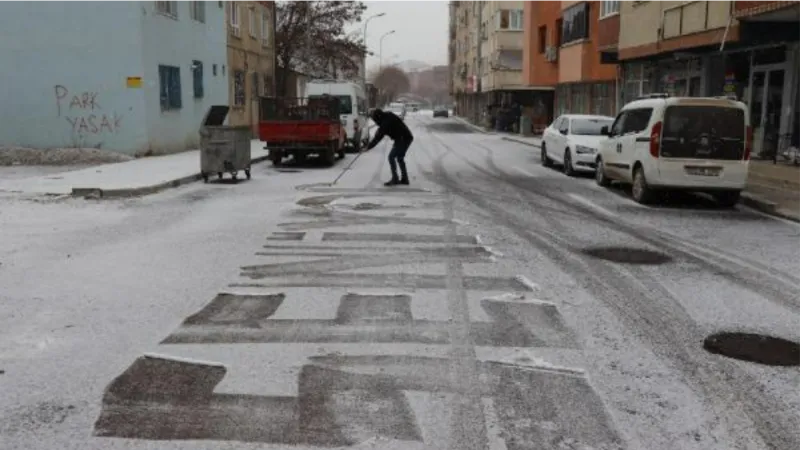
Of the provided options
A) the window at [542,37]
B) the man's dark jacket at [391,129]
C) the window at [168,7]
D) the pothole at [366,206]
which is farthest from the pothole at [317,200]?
the window at [542,37]

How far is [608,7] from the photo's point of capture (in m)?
28.0

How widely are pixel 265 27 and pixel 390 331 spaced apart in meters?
35.6

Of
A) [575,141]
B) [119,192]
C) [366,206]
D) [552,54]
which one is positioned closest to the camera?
[366,206]

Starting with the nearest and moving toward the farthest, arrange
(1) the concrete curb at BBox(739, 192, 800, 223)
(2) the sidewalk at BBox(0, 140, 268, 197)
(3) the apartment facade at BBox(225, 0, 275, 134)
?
(1) the concrete curb at BBox(739, 192, 800, 223) < (2) the sidewalk at BBox(0, 140, 268, 197) < (3) the apartment facade at BBox(225, 0, 275, 134)

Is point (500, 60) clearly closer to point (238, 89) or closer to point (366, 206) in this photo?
point (238, 89)

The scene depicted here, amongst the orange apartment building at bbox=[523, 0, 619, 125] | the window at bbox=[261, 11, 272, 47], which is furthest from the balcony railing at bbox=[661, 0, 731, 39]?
the window at bbox=[261, 11, 272, 47]

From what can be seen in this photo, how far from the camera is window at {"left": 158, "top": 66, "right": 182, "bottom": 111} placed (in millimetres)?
23344

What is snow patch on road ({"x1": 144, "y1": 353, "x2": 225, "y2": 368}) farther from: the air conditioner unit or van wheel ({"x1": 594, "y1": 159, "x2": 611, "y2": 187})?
the air conditioner unit

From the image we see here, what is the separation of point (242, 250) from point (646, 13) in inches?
709

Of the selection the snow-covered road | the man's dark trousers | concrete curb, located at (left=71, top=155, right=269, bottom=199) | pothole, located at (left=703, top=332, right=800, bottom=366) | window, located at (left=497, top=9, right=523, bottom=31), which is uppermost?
window, located at (left=497, top=9, right=523, bottom=31)

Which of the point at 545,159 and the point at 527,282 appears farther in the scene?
the point at 545,159

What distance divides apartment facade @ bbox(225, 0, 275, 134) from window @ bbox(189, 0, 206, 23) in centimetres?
392

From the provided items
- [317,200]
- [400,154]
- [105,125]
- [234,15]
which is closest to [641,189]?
[400,154]

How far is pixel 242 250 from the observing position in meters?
8.85
